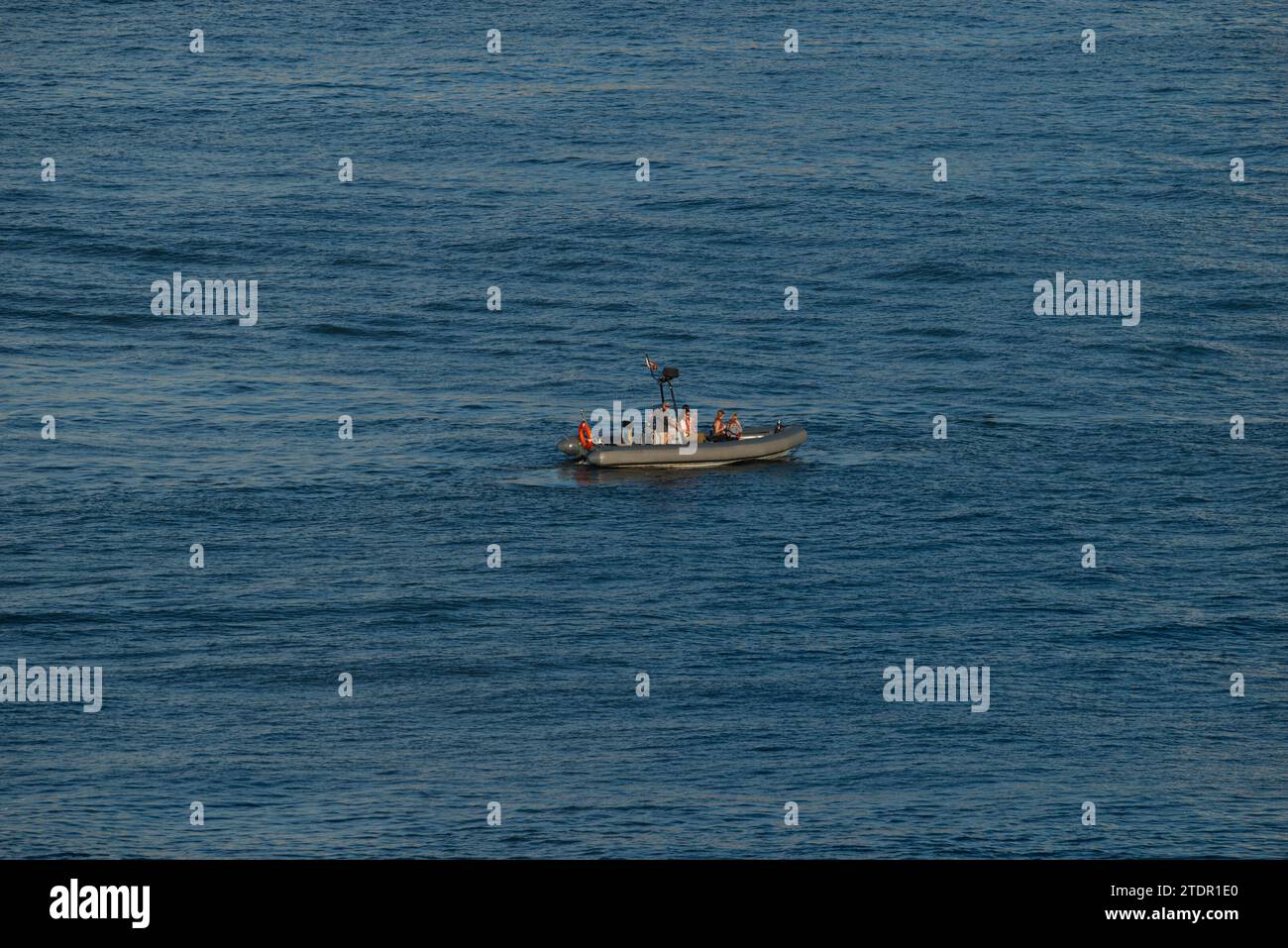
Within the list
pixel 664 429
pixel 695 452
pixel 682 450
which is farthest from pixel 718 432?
pixel 682 450

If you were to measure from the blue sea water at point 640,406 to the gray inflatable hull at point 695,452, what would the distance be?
0.72 metres

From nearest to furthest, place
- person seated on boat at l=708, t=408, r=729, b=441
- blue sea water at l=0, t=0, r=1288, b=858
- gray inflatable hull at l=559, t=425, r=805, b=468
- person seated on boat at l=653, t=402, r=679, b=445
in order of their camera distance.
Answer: blue sea water at l=0, t=0, r=1288, b=858
gray inflatable hull at l=559, t=425, r=805, b=468
person seated on boat at l=653, t=402, r=679, b=445
person seated on boat at l=708, t=408, r=729, b=441

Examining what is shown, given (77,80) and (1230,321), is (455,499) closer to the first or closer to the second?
(1230,321)

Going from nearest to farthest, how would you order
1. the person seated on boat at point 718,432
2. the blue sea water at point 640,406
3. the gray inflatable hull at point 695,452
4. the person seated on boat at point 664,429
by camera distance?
the blue sea water at point 640,406 → the gray inflatable hull at point 695,452 → the person seated on boat at point 664,429 → the person seated on boat at point 718,432

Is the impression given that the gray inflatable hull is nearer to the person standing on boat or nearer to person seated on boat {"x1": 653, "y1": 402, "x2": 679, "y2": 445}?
the person standing on boat

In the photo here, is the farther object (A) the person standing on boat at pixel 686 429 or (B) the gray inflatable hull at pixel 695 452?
(A) the person standing on boat at pixel 686 429

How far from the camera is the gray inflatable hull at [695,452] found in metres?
79.4

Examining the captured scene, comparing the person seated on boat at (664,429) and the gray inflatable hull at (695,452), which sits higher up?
the person seated on boat at (664,429)

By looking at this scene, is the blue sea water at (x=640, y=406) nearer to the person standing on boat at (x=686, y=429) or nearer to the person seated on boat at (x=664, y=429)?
the person standing on boat at (x=686, y=429)

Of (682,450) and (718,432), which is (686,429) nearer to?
(682,450)

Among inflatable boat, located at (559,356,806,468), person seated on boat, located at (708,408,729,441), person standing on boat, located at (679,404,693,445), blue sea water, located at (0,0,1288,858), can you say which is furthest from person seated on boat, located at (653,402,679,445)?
blue sea water, located at (0,0,1288,858)

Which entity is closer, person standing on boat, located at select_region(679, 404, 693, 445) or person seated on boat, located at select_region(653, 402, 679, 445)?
person standing on boat, located at select_region(679, 404, 693, 445)

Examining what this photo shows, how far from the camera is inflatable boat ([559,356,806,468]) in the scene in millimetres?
79375

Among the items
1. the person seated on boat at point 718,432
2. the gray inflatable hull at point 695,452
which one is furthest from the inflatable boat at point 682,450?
the person seated on boat at point 718,432
